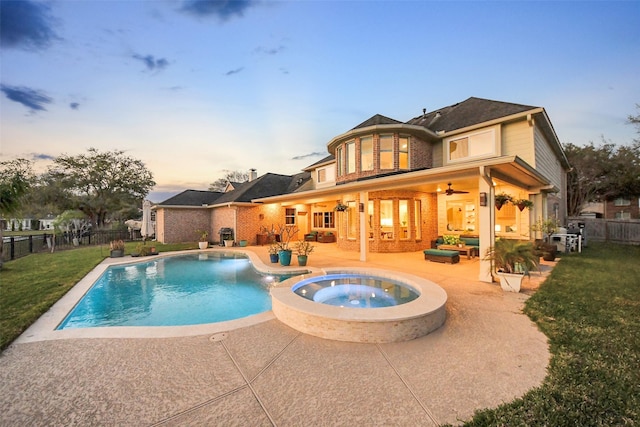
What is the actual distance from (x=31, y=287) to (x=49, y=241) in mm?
12750

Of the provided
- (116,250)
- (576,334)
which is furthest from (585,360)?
(116,250)

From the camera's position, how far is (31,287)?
7.34m

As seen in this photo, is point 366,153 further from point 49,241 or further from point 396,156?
point 49,241

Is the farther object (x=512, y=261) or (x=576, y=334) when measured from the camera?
(x=512, y=261)

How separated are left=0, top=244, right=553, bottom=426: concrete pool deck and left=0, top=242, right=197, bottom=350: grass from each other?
1215 mm

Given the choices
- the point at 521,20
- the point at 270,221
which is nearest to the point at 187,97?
the point at 270,221

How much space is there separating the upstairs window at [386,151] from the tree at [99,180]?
25.7 m

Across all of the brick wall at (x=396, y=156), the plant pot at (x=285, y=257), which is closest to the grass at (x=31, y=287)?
the plant pot at (x=285, y=257)

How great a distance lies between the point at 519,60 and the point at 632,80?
302 inches

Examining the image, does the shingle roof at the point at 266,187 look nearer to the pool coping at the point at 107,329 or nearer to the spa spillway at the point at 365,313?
the pool coping at the point at 107,329

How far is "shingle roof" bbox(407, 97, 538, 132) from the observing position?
439 inches

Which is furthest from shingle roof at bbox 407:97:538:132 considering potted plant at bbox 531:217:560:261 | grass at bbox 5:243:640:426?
grass at bbox 5:243:640:426

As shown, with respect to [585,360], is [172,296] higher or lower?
lower

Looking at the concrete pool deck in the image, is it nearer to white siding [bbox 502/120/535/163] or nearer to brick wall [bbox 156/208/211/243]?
white siding [bbox 502/120/535/163]
